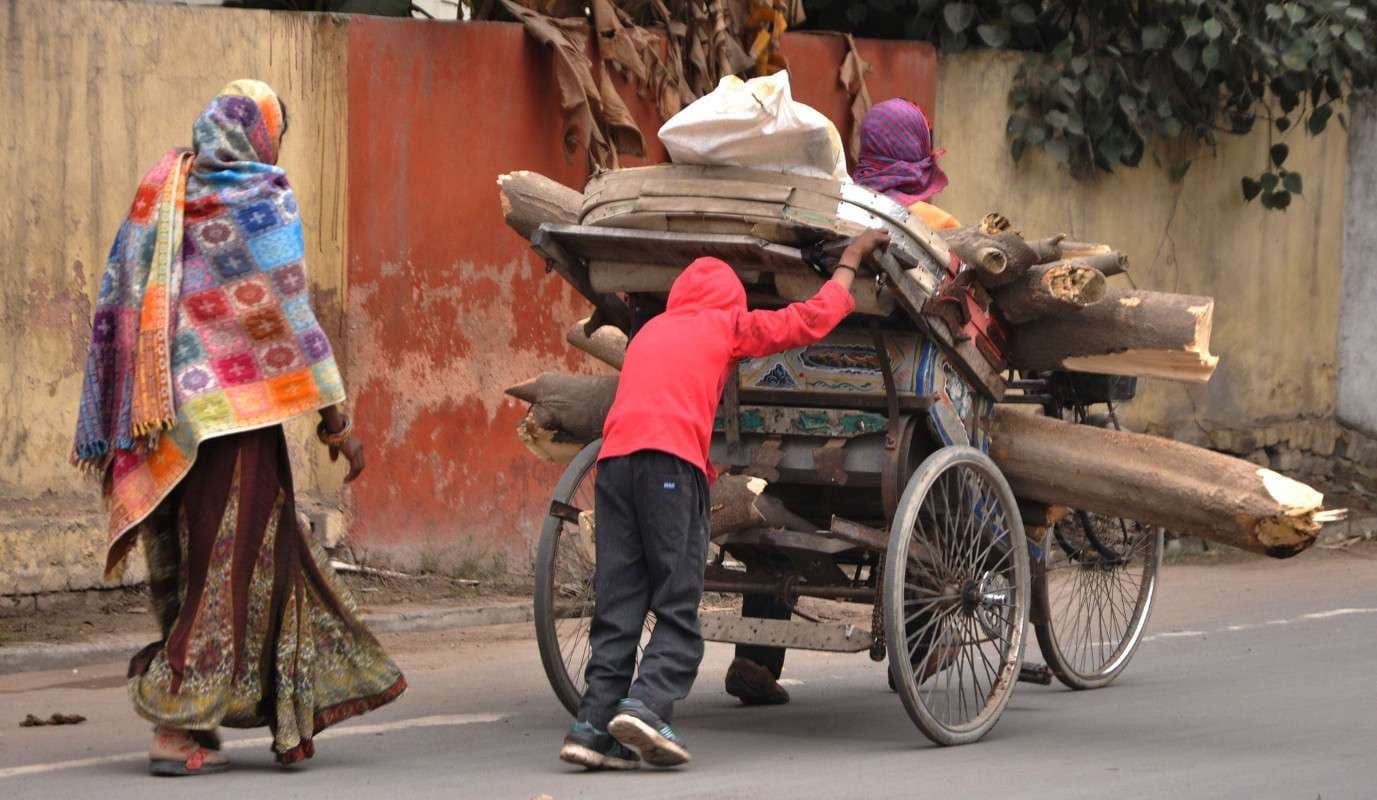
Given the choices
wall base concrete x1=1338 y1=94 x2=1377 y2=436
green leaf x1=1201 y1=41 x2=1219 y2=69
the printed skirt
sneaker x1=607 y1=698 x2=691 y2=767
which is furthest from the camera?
wall base concrete x1=1338 y1=94 x2=1377 y2=436

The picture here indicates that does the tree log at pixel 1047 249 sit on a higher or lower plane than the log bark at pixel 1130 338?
higher

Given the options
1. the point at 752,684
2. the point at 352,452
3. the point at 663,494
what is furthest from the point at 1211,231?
the point at 352,452

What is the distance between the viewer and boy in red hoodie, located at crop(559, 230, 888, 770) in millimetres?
5469

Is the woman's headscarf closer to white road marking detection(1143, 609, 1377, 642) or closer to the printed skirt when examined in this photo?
the printed skirt

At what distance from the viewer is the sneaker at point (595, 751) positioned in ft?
17.8

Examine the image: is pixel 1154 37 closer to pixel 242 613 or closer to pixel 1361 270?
pixel 1361 270

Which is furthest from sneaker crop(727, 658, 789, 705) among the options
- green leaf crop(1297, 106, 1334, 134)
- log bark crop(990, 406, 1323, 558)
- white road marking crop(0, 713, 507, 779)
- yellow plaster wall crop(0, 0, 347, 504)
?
green leaf crop(1297, 106, 1334, 134)

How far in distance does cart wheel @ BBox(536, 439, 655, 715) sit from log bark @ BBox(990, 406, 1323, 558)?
1400 millimetres

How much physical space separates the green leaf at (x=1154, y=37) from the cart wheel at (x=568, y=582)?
664 cm

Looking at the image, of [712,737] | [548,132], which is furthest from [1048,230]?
[712,737]

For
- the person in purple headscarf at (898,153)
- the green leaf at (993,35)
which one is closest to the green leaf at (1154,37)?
the green leaf at (993,35)

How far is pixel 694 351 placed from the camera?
18.2 ft

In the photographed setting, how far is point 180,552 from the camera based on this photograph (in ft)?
17.6

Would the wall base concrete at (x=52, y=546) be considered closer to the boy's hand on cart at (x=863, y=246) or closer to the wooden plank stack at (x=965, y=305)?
the wooden plank stack at (x=965, y=305)
